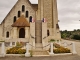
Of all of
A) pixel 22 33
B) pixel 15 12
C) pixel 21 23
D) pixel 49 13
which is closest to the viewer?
pixel 21 23

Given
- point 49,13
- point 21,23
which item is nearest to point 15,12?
point 21,23

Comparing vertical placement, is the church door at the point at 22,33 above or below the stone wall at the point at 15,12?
below

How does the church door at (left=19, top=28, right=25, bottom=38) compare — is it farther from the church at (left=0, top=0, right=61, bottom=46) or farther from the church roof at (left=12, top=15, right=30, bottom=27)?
the church roof at (left=12, top=15, right=30, bottom=27)

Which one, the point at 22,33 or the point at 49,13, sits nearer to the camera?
the point at 22,33

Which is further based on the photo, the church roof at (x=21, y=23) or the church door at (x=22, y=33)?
the church door at (x=22, y=33)

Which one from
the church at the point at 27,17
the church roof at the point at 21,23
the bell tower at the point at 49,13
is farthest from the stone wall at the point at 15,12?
the church roof at the point at 21,23

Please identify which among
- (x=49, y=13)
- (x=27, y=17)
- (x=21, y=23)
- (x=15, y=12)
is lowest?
(x=21, y=23)

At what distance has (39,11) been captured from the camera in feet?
126

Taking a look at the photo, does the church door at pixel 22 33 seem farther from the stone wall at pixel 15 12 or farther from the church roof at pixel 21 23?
the stone wall at pixel 15 12

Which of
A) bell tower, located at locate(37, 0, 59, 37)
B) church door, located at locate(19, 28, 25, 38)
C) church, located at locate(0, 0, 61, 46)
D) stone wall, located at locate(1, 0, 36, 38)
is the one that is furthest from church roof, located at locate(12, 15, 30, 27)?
bell tower, located at locate(37, 0, 59, 37)

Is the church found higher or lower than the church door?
higher

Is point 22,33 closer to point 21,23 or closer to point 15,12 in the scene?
point 21,23

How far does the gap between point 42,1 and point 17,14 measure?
25.0ft

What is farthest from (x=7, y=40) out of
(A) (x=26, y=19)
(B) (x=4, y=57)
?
(B) (x=4, y=57)
